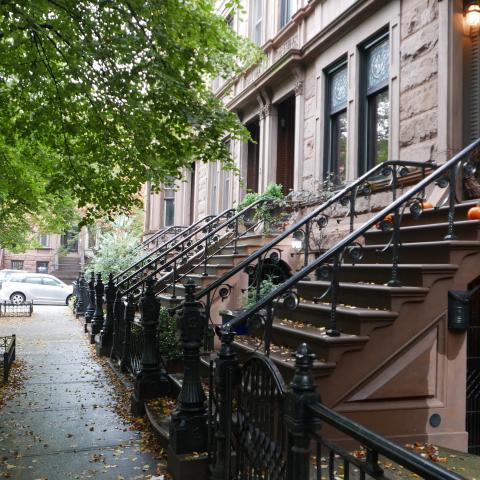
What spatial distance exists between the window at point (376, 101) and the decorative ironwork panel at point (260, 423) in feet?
20.1

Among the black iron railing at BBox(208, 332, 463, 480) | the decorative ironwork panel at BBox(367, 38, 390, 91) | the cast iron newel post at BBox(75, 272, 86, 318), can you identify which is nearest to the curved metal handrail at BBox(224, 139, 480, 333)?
the black iron railing at BBox(208, 332, 463, 480)

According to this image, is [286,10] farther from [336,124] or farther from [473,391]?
[473,391]

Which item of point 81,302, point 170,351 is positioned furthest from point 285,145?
point 81,302

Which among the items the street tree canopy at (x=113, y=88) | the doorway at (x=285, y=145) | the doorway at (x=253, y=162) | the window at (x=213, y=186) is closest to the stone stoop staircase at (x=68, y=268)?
the window at (x=213, y=186)

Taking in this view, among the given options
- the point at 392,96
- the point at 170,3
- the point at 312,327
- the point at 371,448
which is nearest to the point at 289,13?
the point at 392,96

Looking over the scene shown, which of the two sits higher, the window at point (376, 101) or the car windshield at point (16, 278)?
the window at point (376, 101)

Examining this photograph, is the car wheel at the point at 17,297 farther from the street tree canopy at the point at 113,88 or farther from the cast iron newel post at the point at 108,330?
the street tree canopy at the point at 113,88

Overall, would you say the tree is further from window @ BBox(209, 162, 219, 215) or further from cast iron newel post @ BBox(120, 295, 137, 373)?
cast iron newel post @ BBox(120, 295, 137, 373)

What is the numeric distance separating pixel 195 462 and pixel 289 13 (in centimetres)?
1106

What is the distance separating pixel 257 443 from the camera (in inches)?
134

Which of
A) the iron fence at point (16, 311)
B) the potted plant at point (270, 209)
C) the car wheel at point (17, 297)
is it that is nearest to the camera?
the potted plant at point (270, 209)

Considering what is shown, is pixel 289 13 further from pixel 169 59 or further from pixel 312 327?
pixel 312 327

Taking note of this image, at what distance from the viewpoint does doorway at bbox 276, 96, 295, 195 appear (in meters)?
13.1

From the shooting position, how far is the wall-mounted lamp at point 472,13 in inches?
273
